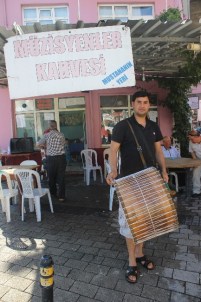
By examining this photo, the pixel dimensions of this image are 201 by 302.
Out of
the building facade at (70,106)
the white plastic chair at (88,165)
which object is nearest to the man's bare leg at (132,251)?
the white plastic chair at (88,165)

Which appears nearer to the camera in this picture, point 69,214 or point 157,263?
point 157,263

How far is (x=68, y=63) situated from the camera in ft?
11.6

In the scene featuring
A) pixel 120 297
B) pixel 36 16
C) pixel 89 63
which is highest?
pixel 36 16

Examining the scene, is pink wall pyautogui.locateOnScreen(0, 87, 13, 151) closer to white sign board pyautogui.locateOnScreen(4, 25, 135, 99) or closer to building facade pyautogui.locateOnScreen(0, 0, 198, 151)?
building facade pyautogui.locateOnScreen(0, 0, 198, 151)

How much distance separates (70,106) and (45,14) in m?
3.49

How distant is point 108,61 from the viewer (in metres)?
3.52

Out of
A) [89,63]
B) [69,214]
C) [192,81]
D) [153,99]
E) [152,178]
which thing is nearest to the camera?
[152,178]

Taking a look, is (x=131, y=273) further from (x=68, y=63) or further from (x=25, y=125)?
(x=25, y=125)

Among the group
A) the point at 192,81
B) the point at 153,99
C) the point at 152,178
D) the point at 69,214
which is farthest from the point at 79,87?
the point at 153,99

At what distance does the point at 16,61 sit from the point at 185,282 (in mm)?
3134

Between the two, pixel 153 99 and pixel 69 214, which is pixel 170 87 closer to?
pixel 153 99

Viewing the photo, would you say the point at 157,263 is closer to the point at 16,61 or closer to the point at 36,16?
the point at 16,61

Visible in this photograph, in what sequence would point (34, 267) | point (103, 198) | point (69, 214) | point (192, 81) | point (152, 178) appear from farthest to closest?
point (192, 81)
point (103, 198)
point (69, 214)
point (34, 267)
point (152, 178)

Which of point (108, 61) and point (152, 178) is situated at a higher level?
point (108, 61)
